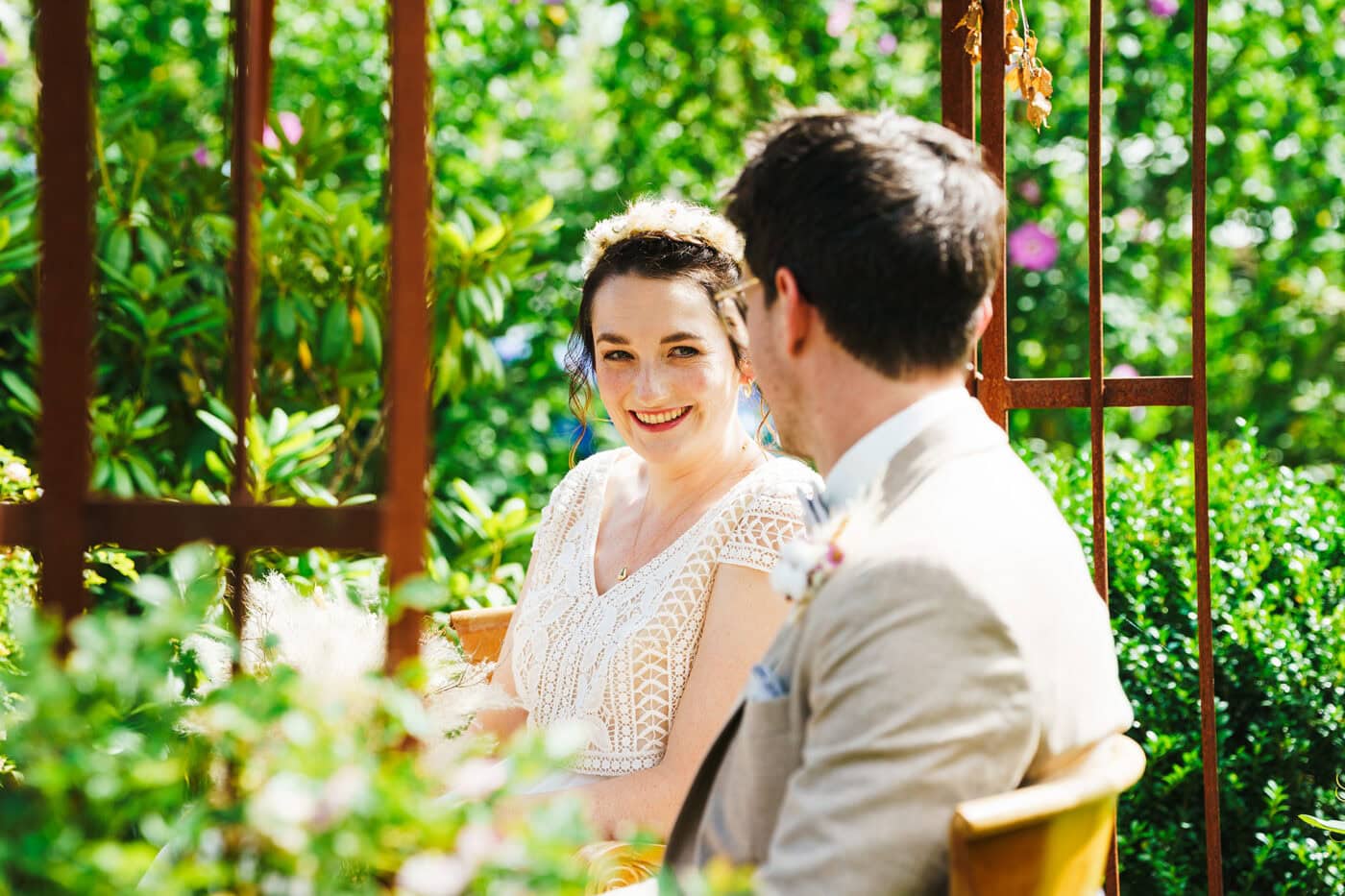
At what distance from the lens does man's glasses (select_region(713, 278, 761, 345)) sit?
1577 millimetres

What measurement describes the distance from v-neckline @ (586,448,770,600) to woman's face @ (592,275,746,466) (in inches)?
4.8

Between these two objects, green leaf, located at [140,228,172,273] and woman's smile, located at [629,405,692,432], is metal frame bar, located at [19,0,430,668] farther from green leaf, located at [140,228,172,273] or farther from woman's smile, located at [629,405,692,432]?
green leaf, located at [140,228,172,273]

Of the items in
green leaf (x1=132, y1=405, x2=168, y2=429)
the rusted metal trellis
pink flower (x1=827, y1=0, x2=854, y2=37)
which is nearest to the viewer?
the rusted metal trellis

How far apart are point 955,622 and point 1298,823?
1849 mm

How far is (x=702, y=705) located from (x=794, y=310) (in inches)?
32.8

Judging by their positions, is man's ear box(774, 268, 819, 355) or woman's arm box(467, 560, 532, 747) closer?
man's ear box(774, 268, 819, 355)

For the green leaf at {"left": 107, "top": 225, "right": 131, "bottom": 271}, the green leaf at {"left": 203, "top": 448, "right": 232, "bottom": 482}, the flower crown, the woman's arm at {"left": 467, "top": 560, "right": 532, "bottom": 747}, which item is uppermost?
the green leaf at {"left": 107, "top": 225, "right": 131, "bottom": 271}

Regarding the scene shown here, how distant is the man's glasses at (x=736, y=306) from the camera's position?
5.17ft

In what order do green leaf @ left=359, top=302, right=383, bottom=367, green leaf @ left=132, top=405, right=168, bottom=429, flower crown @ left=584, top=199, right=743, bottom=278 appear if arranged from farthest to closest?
green leaf @ left=359, top=302, right=383, bottom=367
green leaf @ left=132, top=405, right=168, bottom=429
flower crown @ left=584, top=199, right=743, bottom=278

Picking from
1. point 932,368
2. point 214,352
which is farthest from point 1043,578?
point 214,352

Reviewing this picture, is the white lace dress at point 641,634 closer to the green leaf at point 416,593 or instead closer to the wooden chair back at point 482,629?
the wooden chair back at point 482,629

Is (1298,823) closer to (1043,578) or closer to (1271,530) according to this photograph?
(1271,530)

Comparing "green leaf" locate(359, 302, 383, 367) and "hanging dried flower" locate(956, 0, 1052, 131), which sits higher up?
"hanging dried flower" locate(956, 0, 1052, 131)

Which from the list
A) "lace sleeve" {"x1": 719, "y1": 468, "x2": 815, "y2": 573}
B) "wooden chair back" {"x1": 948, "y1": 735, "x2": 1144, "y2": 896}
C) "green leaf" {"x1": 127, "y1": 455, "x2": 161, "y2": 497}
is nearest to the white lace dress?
"lace sleeve" {"x1": 719, "y1": 468, "x2": 815, "y2": 573}
